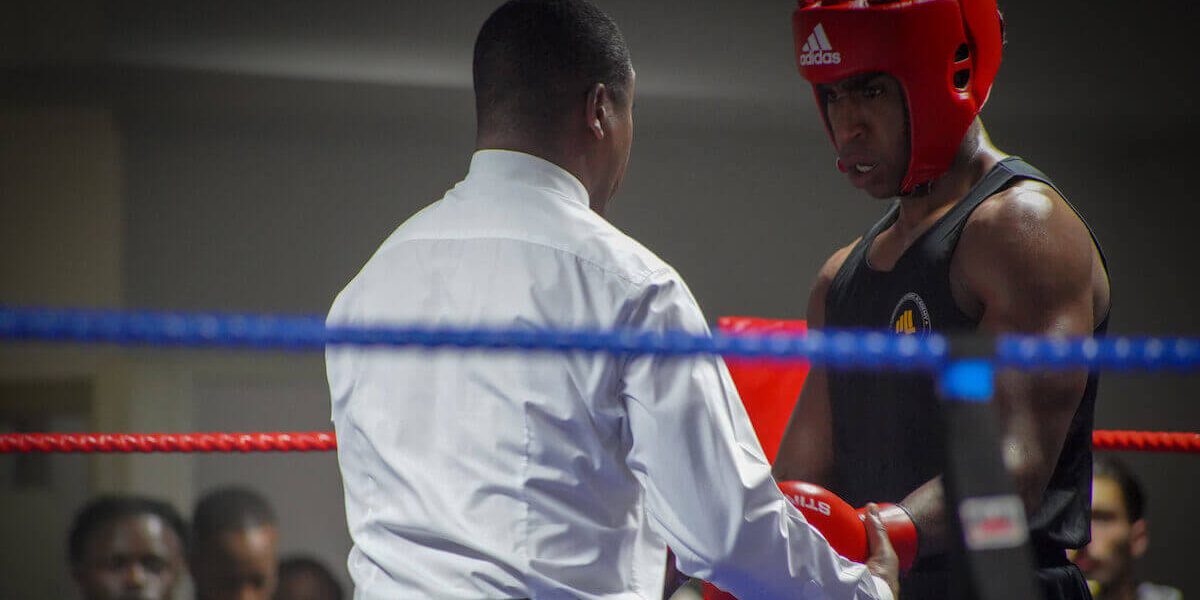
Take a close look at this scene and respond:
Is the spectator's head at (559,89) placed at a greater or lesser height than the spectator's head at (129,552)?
greater

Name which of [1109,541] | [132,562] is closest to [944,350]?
[1109,541]

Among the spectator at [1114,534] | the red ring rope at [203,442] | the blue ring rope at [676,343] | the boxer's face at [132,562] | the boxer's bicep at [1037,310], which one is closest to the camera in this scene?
the blue ring rope at [676,343]

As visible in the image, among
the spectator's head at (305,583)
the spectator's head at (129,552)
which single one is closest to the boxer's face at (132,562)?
the spectator's head at (129,552)

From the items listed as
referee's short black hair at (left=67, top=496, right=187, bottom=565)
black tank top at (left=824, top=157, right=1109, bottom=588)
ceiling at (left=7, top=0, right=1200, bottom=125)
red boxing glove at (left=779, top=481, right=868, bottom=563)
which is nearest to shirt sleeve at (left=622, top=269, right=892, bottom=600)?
red boxing glove at (left=779, top=481, right=868, bottom=563)

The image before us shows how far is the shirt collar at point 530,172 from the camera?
4.12ft

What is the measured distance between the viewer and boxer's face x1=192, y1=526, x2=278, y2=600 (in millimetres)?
2570

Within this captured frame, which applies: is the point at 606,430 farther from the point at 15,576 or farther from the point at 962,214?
the point at 15,576

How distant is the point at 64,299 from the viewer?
11.2 ft

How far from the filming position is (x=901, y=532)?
4.54 ft

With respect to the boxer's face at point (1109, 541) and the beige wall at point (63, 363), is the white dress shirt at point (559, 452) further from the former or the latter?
the beige wall at point (63, 363)

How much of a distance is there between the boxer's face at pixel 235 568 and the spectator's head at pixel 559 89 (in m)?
1.62

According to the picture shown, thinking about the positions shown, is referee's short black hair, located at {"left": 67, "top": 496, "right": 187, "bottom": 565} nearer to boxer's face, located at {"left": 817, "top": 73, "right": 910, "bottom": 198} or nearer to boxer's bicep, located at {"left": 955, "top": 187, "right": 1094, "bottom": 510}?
boxer's face, located at {"left": 817, "top": 73, "right": 910, "bottom": 198}

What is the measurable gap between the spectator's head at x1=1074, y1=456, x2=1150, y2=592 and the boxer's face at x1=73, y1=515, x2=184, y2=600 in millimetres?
1903

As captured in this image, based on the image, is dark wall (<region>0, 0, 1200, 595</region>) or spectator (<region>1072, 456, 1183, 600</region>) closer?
spectator (<region>1072, 456, 1183, 600</region>)
